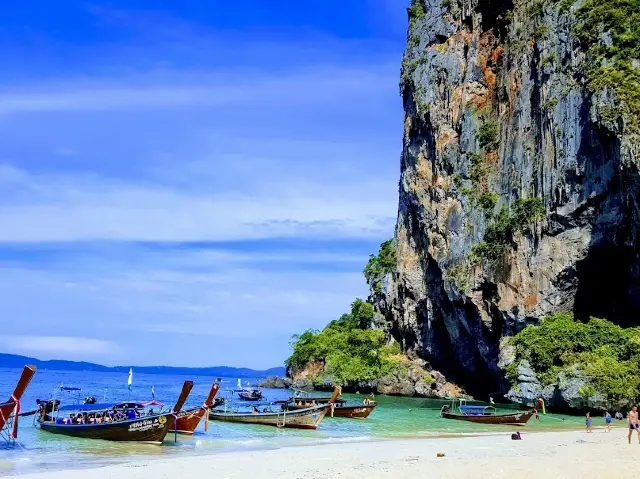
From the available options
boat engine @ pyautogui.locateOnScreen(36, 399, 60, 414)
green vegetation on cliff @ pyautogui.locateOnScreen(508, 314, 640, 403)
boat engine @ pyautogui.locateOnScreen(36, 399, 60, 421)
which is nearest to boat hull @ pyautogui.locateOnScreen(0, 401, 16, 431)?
boat engine @ pyautogui.locateOnScreen(36, 399, 60, 421)

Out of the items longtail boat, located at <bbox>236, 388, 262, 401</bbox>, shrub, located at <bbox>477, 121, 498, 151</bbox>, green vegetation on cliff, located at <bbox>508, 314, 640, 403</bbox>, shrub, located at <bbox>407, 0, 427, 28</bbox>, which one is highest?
shrub, located at <bbox>407, 0, 427, 28</bbox>

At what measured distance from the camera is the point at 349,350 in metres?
82.1

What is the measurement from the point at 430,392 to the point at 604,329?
23033mm

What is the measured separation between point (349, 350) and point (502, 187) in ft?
88.8

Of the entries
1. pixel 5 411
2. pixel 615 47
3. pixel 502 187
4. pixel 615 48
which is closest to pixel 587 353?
pixel 502 187

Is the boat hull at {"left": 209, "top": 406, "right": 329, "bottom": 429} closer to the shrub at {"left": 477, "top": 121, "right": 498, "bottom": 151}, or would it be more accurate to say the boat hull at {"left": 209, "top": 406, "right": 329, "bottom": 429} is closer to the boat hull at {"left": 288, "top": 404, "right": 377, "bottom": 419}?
the boat hull at {"left": 288, "top": 404, "right": 377, "bottom": 419}

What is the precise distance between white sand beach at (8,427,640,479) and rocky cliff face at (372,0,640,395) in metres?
27.6

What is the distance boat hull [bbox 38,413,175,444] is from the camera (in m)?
31.3

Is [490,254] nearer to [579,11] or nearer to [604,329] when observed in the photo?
[604,329]

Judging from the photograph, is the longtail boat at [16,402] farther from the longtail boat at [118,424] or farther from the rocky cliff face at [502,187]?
the rocky cliff face at [502,187]

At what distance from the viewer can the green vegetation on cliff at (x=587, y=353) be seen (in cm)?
4500

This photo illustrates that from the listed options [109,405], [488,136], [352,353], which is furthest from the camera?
[352,353]

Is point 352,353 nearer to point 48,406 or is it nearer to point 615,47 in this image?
point 615,47

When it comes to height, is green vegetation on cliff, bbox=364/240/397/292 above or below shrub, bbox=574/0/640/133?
below
